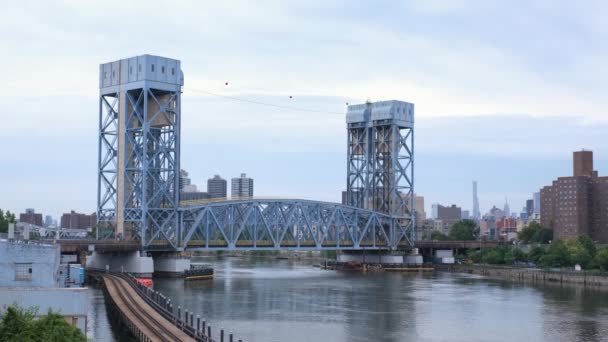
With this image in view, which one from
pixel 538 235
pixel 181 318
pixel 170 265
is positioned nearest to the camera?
pixel 181 318

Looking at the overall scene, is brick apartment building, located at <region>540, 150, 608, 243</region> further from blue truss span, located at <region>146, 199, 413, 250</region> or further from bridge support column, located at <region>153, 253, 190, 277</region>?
bridge support column, located at <region>153, 253, 190, 277</region>

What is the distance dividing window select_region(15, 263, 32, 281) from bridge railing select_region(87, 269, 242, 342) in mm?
9081

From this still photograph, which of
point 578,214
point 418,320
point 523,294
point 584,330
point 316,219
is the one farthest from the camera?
point 578,214

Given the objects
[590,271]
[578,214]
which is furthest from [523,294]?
[578,214]

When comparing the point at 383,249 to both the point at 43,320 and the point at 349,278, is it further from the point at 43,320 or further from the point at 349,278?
the point at 43,320

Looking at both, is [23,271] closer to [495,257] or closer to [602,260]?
[602,260]

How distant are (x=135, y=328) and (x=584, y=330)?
Result: 3277cm

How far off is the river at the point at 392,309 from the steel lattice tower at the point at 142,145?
11219mm

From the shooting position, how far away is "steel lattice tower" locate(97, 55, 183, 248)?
104 meters

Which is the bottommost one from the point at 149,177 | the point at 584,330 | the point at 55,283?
the point at 584,330

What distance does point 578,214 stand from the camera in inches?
7293

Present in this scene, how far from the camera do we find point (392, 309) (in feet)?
238

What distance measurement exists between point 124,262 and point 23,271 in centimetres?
5662

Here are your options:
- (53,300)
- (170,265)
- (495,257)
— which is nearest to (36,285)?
(53,300)
